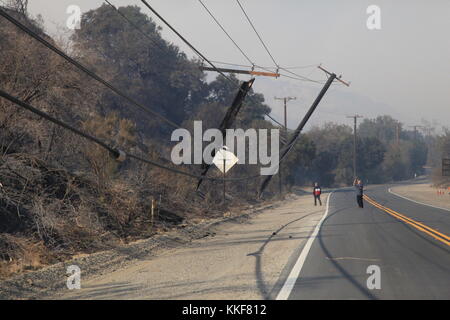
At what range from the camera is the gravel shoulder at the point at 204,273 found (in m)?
9.62

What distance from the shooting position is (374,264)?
11844mm

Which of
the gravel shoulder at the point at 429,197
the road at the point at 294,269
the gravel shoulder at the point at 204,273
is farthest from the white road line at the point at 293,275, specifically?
the gravel shoulder at the point at 429,197

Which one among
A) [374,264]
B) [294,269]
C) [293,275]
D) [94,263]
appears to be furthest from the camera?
[94,263]

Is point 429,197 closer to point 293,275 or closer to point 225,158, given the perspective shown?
point 225,158

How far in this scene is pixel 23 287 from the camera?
1053 cm

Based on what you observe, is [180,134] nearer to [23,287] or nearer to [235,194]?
[235,194]

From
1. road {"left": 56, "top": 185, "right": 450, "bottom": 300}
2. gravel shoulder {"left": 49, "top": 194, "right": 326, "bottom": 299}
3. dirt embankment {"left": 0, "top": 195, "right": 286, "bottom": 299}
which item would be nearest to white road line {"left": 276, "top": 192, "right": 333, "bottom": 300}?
road {"left": 56, "top": 185, "right": 450, "bottom": 300}

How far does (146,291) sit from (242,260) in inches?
162

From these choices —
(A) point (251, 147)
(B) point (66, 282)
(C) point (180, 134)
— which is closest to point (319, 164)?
(A) point (251, 147)

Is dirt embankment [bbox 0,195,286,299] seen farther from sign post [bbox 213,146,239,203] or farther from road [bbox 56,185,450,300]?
sign post [bbox 213,146,239,203]

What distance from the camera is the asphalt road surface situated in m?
9.12

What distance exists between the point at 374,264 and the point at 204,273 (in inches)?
150

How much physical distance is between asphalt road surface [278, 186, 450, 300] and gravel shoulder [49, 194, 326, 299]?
59cm

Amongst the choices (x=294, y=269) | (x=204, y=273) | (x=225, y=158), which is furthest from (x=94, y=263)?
(x=225, y=158)
